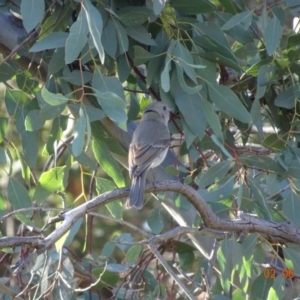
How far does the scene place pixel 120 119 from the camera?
216 cm

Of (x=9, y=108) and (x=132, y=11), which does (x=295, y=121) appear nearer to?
(x=132, y=11)

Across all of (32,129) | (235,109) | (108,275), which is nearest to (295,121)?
(235,109)

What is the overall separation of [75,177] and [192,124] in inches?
130

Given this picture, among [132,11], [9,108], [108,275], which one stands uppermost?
[132,11]

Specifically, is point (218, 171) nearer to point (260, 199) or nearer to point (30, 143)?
point (260, 199)

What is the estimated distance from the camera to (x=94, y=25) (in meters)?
2.03

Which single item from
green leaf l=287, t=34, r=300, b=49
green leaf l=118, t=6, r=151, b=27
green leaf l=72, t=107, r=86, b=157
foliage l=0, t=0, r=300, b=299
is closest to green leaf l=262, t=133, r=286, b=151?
foliage l=0, t=0, r=300, b=299

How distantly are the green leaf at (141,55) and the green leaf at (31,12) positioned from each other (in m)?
0.37

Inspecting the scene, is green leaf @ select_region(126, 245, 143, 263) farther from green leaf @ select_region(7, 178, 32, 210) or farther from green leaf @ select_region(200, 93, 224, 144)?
green leaf @ select_region(200, 93, 224, 144)

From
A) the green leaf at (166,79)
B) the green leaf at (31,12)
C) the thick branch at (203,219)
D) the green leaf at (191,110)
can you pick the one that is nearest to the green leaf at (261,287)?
the thick branch at (203,219)

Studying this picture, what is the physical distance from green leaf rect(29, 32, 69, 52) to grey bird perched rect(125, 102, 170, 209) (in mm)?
658

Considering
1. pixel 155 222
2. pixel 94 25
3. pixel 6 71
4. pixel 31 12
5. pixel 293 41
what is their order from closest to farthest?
pixel 94 25, pixel 31 12, pixel 293 41, pixel 6 71, pixel 155 222

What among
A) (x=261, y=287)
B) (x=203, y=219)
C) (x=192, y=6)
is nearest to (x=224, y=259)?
(x=261, y=287)
